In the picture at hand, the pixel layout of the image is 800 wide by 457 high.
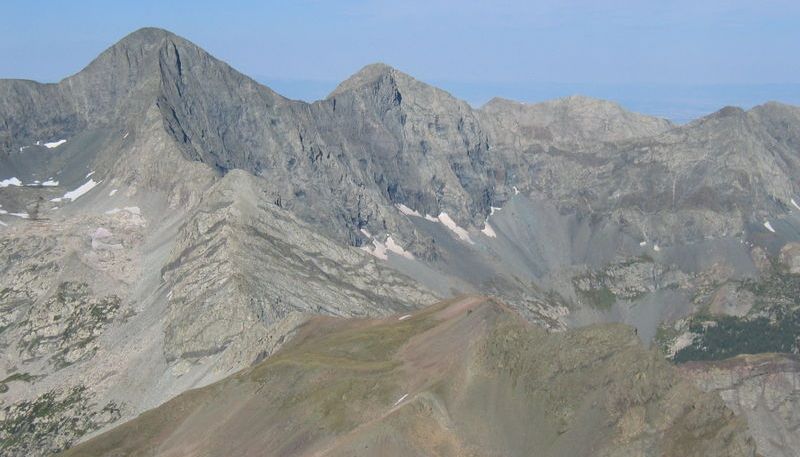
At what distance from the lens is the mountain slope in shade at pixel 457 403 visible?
121 m

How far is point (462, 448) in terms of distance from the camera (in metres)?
126

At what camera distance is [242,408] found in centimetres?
15500

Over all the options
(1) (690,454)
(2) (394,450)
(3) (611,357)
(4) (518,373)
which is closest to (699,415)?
(1) (690,454)

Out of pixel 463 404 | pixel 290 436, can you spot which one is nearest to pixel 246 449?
pixel 290 436

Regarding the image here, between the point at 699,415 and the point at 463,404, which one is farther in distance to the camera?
the point at 463,404

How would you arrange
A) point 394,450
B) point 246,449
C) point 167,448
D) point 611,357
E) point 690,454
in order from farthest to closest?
1. point 167,448
2. point 246,449
3. point 611,357
4. point 394,450
5. point 690,454

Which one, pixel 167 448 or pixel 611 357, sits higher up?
pixel 611 357

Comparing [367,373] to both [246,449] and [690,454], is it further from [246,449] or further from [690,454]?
[690,454]

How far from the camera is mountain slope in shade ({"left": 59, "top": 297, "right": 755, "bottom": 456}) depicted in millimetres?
120562

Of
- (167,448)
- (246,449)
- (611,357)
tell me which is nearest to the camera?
(611,357)

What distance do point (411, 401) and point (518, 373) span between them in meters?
17.1

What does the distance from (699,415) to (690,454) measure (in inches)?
244

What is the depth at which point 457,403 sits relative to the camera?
133375 mm

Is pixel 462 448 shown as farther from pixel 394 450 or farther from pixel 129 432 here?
pixel 129 432
